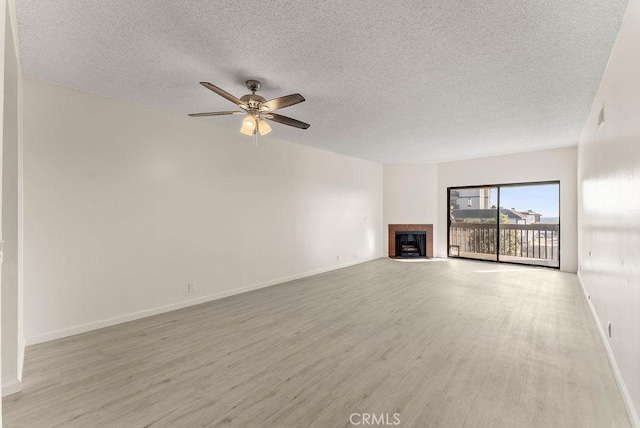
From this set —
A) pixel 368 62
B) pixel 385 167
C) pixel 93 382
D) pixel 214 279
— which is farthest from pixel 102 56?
pixel 385 167

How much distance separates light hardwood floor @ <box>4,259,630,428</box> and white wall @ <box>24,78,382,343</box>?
15.6 inches

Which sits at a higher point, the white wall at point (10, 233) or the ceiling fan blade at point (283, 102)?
the ceiling fan blade at point (283, 102)

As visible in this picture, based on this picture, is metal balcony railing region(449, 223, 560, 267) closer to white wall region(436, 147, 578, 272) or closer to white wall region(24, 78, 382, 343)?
white wall region(436, 147, 578, 272)

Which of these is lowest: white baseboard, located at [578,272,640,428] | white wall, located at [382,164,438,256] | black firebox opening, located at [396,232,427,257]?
white baseboard, located at [578,272,640,428]

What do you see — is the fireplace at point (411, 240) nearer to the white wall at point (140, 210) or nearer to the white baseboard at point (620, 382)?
the white wall at point (140, 210)

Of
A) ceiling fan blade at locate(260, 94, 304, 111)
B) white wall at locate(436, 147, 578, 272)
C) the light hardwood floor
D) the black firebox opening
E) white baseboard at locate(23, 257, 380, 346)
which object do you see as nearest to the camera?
the light hardwood floor

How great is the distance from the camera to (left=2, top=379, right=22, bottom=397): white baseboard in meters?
2.20

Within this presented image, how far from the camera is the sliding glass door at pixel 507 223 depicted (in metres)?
6.83

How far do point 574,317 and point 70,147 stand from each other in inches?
238

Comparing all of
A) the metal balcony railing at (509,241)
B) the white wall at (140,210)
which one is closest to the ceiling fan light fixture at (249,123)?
the white wall at (140,210)

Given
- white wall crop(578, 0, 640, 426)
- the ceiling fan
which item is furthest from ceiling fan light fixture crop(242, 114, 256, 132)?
white wall crop(578, 0, 640, 426)

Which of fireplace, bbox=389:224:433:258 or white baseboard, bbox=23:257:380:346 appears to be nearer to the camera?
white baseboard, bbox=23:257:380:346

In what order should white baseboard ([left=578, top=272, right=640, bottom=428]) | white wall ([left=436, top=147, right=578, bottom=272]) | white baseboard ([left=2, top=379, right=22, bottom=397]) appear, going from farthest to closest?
white wall ([left=436, top=147, right=578, bottom=272]), white baseboard ([left=2, top=379, right=22, bottom=397]), white baseboard ([left=578, top=272, right=640, bottom=428])

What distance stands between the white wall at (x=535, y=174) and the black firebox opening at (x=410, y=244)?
1.93 feet
